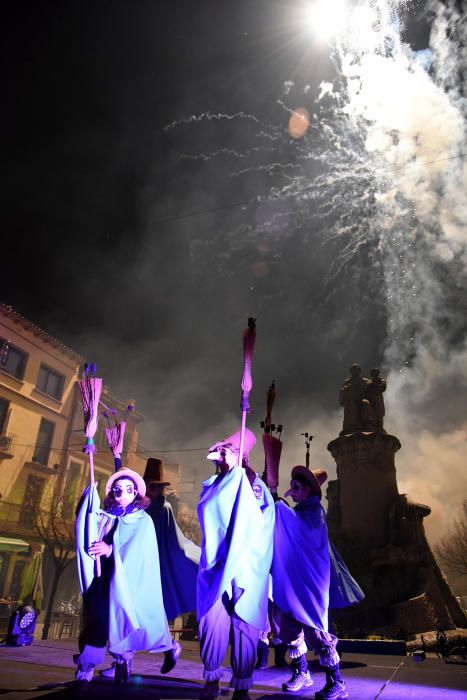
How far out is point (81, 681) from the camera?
3.77 m

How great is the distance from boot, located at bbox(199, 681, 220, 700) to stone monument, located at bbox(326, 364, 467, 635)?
12608 millimetres

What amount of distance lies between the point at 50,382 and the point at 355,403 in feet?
65.6

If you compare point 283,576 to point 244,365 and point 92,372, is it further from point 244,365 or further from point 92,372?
point 92,372

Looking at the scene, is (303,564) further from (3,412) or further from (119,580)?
(3,412)

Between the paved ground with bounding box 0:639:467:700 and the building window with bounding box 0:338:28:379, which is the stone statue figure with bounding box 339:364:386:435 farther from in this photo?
the building window with bounding box 0:338:28:379

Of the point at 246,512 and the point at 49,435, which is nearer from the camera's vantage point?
the point at 246,512

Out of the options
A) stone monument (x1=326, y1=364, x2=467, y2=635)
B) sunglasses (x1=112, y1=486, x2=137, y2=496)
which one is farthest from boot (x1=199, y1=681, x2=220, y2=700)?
stone monument (x1=326, y1=364, x2=467, y2=635)

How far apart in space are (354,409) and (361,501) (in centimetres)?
351

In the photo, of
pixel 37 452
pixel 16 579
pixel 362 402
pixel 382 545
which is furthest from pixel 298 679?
pixel 37 452

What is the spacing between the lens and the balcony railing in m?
25.8

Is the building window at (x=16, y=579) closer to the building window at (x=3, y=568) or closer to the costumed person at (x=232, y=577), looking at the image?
the building window at (x=3, y=568)

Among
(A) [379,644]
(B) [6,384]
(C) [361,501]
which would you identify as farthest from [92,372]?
(B) [6,384]

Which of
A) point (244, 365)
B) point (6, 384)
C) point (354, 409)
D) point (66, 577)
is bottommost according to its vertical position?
point (66, 577)

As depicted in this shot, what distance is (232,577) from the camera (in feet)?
12.0
